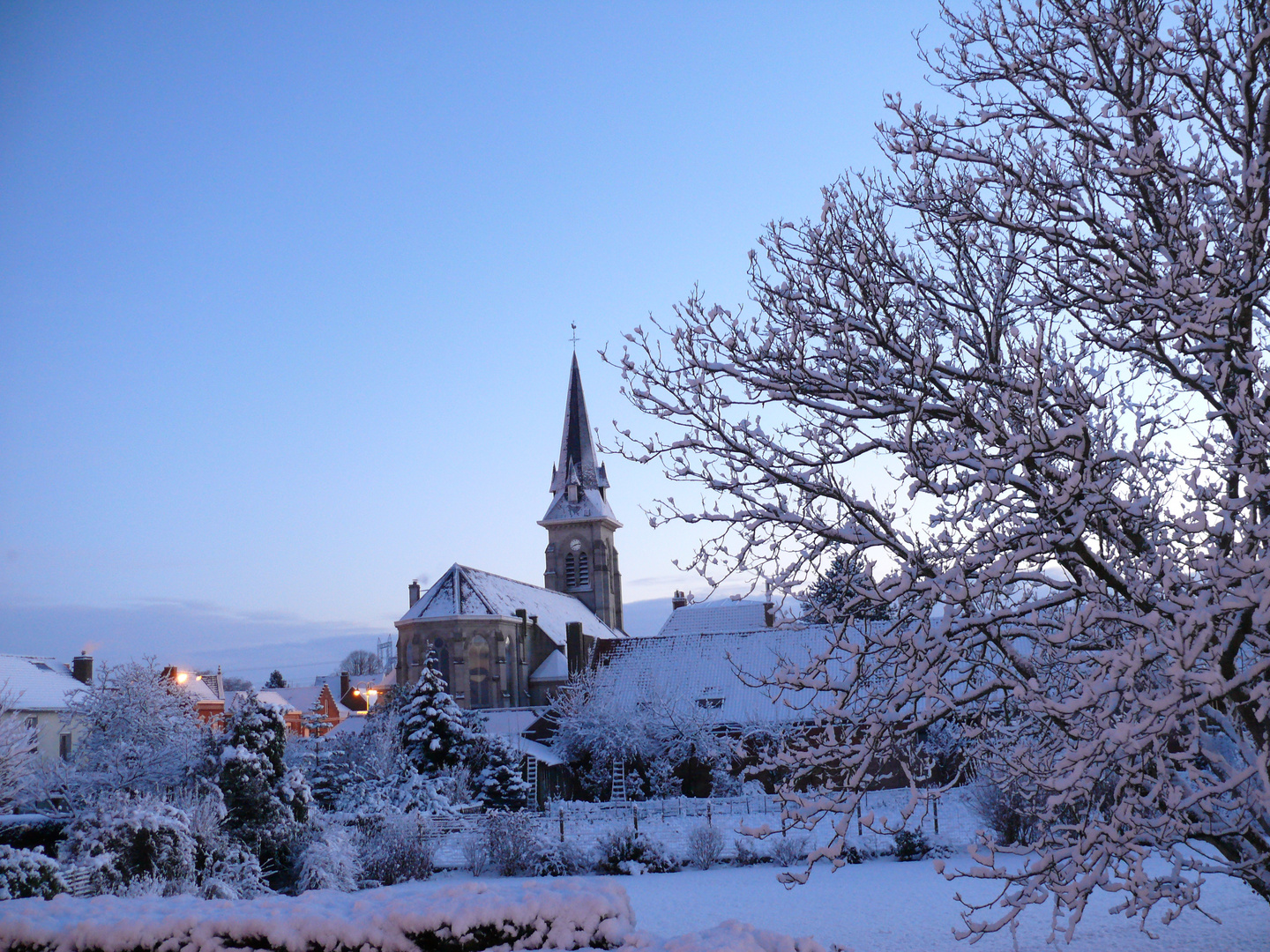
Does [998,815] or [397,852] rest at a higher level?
[998,815]

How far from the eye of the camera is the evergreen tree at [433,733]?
29.6m

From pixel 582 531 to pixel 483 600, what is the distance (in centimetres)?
1507

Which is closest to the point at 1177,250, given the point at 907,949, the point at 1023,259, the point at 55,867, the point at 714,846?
the point at 1023,259

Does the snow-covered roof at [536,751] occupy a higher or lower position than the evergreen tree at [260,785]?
lower

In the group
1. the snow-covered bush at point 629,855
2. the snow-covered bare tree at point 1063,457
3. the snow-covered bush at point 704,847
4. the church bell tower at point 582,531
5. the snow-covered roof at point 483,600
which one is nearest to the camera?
the snow-covered bare tree at point 1063,457

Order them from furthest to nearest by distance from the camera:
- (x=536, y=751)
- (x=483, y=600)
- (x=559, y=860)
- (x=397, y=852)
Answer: (x=483, y=600), (x=536, y=751), (x=559, y=860), (x=397, y=852)

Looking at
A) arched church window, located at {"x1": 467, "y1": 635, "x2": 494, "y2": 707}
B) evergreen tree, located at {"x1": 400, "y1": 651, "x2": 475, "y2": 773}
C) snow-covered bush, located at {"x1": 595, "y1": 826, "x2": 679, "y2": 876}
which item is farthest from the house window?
snow-covered bush, located at {"x1": 595, "y1": 826, "x2": 679, "y2": 876}

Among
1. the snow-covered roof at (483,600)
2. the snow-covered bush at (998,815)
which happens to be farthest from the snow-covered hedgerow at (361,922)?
the snow-covered roof at (483,600)

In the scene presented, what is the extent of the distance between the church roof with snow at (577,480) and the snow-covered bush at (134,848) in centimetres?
5159

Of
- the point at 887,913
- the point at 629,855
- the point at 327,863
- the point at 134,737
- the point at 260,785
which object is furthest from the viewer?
the point at 134,737

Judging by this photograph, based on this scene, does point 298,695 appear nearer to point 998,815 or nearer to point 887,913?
point 998,815

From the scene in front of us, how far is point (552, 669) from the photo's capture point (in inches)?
2195

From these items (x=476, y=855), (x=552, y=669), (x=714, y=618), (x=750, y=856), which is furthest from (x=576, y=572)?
(x=750, y=856)

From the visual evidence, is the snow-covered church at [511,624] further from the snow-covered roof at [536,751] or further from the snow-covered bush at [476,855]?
the snow-covered bush at [476,855]
